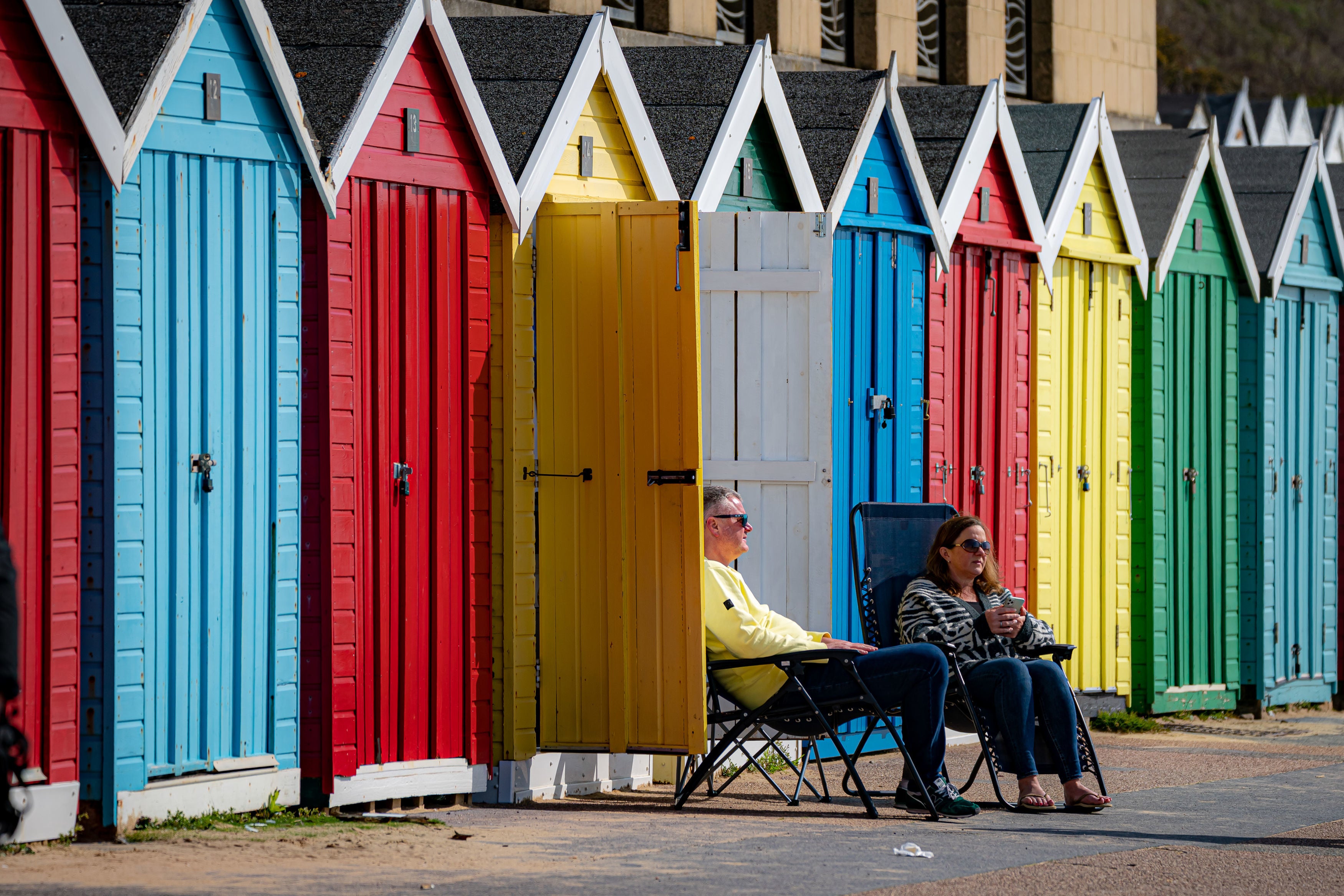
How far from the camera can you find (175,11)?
6.94 metres

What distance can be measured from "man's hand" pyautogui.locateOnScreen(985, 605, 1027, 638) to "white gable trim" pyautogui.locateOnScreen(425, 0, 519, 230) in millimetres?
2394

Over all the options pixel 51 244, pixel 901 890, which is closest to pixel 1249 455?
pixel 901 890

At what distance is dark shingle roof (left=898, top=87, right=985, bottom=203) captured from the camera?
10398 mm

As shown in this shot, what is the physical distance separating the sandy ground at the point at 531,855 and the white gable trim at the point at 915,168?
9.43 ft

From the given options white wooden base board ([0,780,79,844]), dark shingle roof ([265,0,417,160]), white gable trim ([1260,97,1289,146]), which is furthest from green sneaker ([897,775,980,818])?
white gable trim ([1260,97,1289,146])

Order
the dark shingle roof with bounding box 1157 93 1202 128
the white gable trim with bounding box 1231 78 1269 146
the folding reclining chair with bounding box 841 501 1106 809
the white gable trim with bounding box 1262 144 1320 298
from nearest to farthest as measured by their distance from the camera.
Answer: the folding reclining chair with bounding box 841 501 1106 809 → the white gable trim with bounding box 1262 144 1320 298 → the white gable trim with bounding box 1231 78 1269 146 → the dark shingle roof with bounding box 1157 93 1202 128

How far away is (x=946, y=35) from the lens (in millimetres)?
15766

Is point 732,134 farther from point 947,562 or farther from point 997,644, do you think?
point 997,644

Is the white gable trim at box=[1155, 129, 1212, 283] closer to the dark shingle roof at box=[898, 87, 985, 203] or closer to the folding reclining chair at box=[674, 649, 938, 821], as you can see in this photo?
the dark shingle roof at box=[898, 87, 985, 203]

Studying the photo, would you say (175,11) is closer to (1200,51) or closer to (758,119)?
(758,119)

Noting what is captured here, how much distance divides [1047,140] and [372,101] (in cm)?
519

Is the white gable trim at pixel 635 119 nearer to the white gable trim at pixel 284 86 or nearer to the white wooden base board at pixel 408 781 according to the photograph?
the white gable trim at pixel 284 86

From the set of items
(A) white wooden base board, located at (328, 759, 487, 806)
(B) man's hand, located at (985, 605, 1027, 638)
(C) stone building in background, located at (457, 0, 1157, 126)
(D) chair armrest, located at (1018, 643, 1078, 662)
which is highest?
(C) stone building in background, located at (457, 0, 1157, 126)

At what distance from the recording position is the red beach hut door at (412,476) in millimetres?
7492
